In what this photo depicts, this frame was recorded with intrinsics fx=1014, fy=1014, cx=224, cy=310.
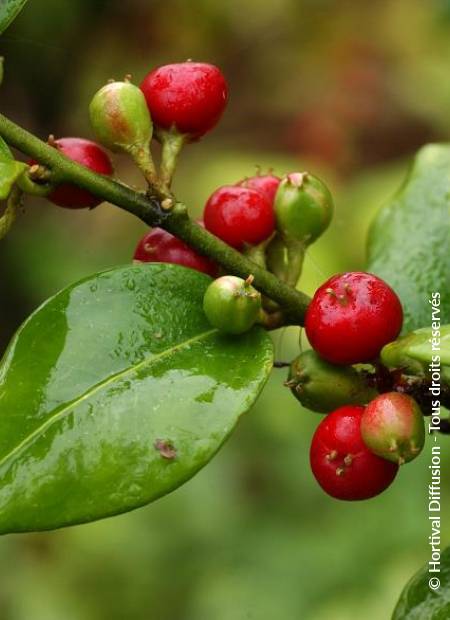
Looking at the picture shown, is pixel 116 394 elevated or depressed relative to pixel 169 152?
depressed

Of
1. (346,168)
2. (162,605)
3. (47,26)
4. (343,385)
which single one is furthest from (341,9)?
(343,385)

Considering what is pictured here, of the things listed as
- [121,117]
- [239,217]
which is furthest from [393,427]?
[121,117]

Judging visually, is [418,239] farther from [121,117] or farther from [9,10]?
[9,10]

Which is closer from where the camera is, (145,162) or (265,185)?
(145,162)

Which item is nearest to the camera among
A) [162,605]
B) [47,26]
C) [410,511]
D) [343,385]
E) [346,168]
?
[343,385]

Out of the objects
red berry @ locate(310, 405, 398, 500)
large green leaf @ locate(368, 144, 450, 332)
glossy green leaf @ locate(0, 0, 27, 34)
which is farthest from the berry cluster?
large green leaf @ locate(368, 144, 450, 332)

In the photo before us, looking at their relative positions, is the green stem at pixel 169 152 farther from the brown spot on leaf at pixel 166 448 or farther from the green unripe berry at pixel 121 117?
the brown spot on leaf at pixel 166 448

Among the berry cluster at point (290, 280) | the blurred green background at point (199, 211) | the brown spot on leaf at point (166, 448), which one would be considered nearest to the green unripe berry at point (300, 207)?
the berry cluster at point (290, 280)

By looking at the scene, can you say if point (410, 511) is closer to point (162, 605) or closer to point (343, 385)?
point (162, 605)
